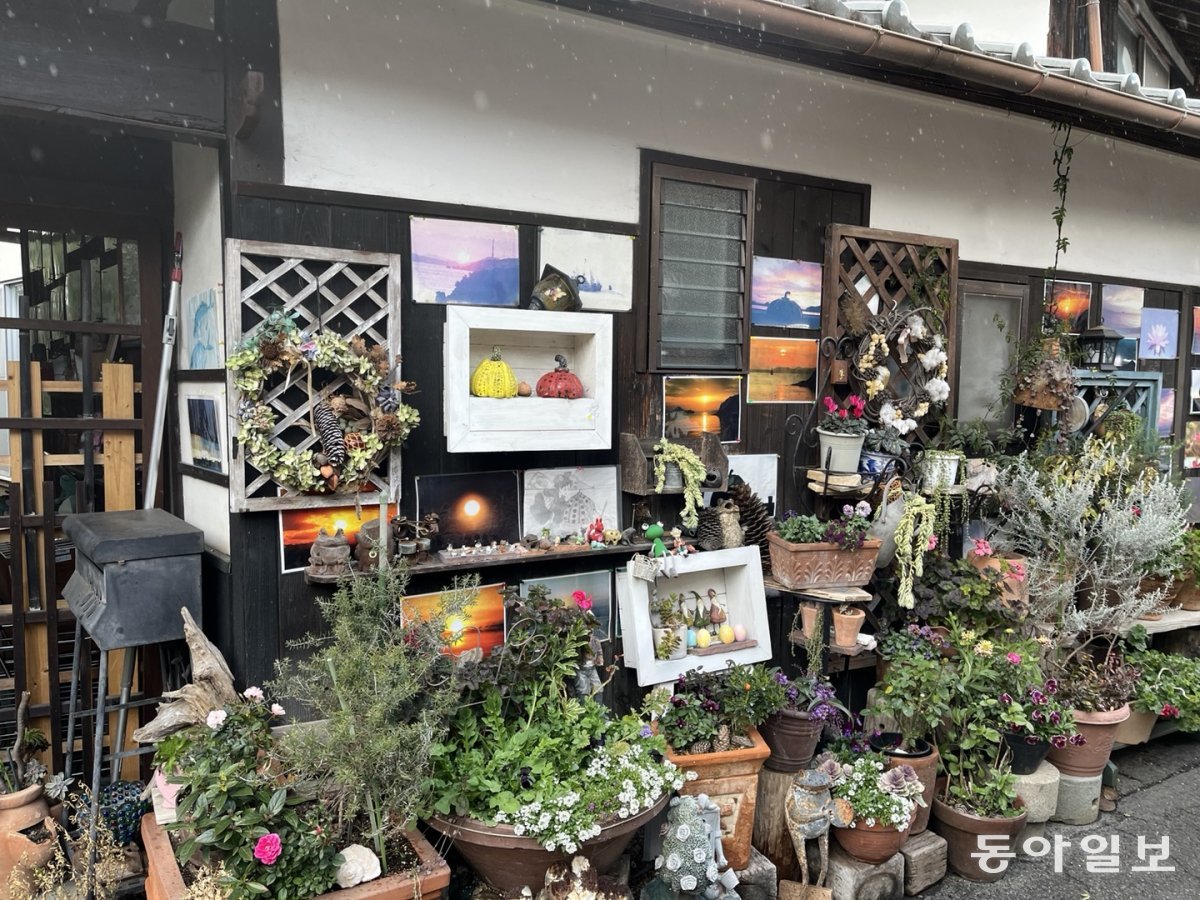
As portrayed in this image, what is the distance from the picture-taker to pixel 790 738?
3.90 m

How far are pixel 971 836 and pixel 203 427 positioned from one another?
4242 millimetres

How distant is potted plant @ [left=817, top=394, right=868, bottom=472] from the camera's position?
4.61 meters

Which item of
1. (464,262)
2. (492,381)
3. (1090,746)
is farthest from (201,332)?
(1090,746)

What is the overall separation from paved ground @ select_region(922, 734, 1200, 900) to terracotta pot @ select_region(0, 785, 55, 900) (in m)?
3.91

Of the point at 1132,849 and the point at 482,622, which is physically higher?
the point at 482,622

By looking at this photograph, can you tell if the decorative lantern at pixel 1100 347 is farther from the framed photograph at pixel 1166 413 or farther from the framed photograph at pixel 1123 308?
the framed photograph at pixel 1166 413

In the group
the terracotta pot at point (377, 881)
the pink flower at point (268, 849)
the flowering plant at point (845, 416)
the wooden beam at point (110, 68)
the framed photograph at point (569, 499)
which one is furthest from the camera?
the flowering plant at point (845, 416)

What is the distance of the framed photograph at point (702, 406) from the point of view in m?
4.34

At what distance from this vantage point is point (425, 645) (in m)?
3.19

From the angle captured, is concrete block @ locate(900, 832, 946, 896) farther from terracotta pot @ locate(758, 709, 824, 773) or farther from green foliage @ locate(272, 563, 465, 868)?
green foliage @ locate(272, 563, 465, 868)

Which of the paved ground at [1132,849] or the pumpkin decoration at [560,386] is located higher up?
the pumpkin decoration at [560,386]

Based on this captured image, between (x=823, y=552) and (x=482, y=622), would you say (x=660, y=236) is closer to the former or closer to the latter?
(x=823, y=552)

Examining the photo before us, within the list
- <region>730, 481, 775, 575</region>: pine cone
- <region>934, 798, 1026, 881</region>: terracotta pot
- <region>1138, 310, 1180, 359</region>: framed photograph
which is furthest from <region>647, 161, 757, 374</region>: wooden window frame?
<region>1138, 310, 1180, 359</region>: framed photograph

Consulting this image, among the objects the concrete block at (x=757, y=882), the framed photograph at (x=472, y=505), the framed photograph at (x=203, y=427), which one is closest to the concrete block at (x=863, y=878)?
the concrete block at (x=757, y=882)
